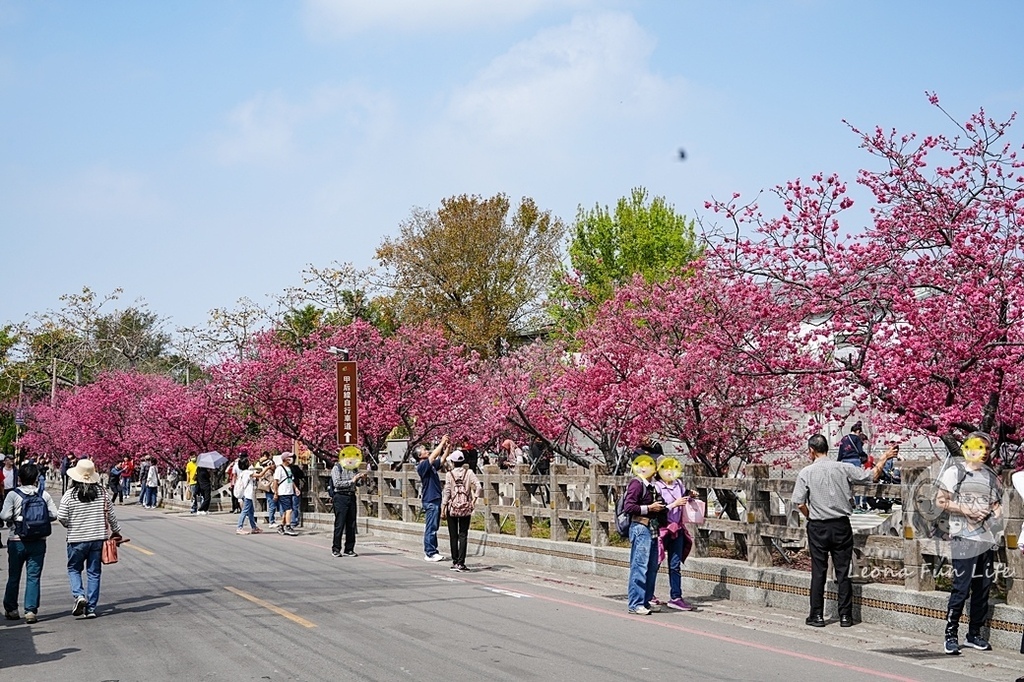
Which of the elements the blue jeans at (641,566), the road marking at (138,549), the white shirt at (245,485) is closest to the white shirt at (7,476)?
the road marking at (138,549)

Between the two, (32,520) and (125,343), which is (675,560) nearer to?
(32,520)

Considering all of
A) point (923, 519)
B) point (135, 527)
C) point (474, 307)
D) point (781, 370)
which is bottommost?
point (135, 527)

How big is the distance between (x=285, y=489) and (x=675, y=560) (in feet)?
49.0

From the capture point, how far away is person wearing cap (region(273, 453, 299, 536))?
84.3 ft

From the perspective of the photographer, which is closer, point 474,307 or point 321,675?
point 321,675

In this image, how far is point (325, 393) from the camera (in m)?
30.4

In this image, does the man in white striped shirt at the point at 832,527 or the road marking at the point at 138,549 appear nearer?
the man in white striped shirt at the point at 832,527

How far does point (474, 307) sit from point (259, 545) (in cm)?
2894

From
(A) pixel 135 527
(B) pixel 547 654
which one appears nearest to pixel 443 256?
(A) pixel 135 527

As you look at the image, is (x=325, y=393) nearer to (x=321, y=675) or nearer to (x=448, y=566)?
(x=448, y=566)

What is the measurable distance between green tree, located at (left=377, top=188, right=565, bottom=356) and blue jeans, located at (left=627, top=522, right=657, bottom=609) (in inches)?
1491

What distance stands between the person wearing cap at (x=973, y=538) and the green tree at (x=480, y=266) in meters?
40.8

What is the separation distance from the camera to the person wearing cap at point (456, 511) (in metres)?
17.4

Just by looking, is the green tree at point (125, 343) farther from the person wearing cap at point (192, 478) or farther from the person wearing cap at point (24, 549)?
the person wearing cap at point (24, 549)
